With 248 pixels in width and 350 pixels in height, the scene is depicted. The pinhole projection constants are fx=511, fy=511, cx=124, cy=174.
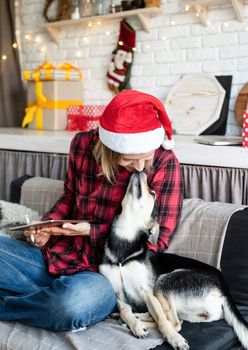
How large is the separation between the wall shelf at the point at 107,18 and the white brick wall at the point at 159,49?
40 mm

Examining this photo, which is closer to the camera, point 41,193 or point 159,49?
point 41,193

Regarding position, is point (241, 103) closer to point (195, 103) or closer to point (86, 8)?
point (195, 103)

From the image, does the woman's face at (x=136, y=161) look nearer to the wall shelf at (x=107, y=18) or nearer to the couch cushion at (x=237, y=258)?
Answer: the couch cushion at (x=237, y=258)

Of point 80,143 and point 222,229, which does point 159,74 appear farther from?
point 222,229

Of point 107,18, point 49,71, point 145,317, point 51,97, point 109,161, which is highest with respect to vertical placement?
point 107,18

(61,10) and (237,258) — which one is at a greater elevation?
(61,10)

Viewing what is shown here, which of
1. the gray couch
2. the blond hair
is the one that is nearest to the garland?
the blond hair

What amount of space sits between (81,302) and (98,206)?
0.41 m

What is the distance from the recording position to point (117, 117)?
179 cm

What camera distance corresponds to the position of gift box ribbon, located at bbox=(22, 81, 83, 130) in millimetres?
3328

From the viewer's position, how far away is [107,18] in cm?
321

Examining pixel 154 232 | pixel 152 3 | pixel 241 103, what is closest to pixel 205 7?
pixel 152 3

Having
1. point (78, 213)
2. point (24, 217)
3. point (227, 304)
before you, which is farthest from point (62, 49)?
point (227, 304)

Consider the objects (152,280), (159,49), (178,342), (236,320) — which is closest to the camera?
(178,342)
